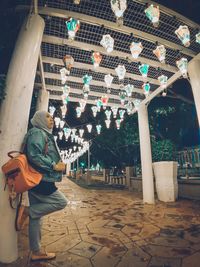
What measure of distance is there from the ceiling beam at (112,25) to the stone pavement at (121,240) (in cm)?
557

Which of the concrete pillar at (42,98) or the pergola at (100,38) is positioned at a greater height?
the pergola at (100,38)

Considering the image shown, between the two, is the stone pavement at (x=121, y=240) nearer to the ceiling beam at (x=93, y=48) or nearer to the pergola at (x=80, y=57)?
the pergola at (x=80, y=57)

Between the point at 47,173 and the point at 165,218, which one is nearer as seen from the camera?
the point at 47,173

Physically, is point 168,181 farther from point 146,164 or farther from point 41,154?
point 41,154

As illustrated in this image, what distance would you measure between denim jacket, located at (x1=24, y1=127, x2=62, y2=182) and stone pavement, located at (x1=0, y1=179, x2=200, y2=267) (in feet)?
4.63

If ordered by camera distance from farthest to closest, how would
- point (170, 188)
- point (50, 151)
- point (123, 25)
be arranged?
point (170, 188) → point (123, 25) → point (50, 151)

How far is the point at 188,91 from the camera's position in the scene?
13.4 m

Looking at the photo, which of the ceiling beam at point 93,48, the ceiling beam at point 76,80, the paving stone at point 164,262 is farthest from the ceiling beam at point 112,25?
the paving stone at point 164,262

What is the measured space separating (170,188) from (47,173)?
6961mm

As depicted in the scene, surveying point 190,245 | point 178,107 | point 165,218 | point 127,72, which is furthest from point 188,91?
point 190,245

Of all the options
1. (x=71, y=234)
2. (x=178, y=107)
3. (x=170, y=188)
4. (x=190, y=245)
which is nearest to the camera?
(x=190, y=245)

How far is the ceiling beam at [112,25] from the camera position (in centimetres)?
472

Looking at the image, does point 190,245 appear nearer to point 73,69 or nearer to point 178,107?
point 73,69

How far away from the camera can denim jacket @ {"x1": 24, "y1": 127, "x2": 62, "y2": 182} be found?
2.83 meters
